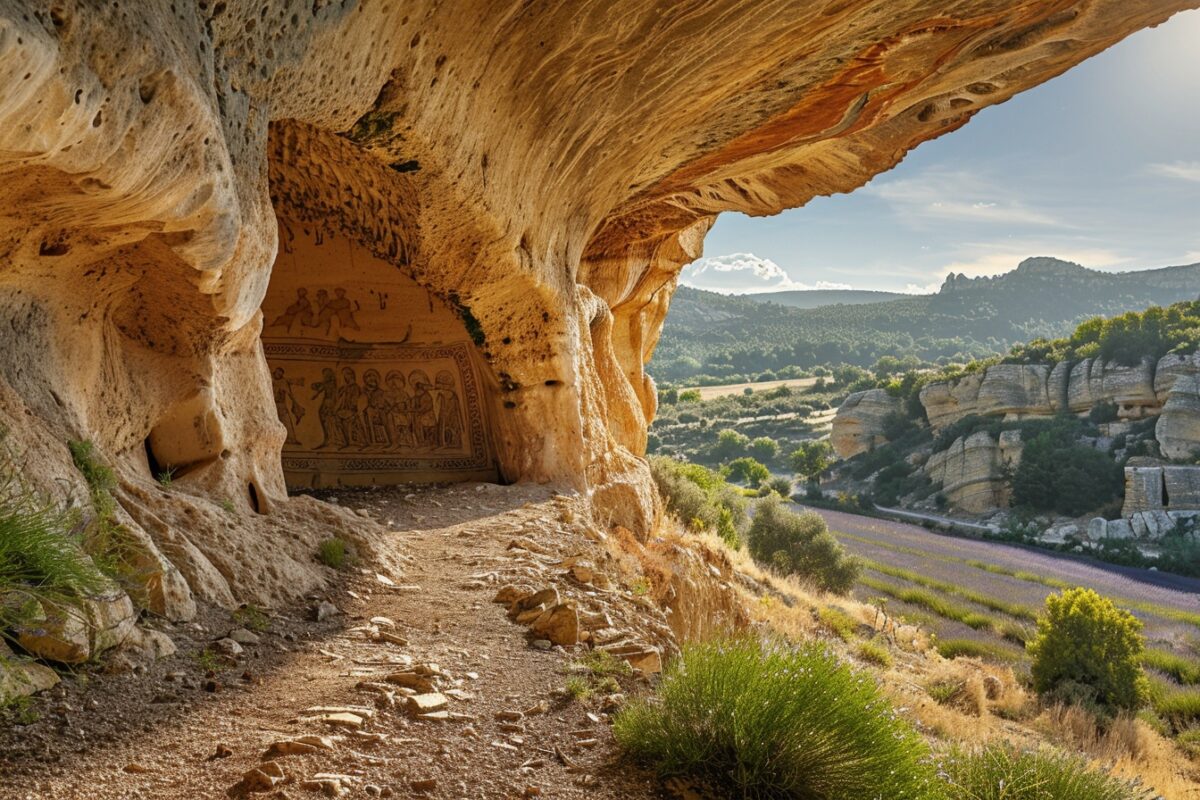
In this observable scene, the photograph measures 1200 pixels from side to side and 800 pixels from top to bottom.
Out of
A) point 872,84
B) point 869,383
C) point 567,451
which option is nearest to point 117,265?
point 567,451

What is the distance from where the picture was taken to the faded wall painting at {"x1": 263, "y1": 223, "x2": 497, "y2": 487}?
9312 millimetres

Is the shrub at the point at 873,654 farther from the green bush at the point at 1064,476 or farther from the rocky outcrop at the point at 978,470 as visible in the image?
the rocky outcrop at the point at 978,470

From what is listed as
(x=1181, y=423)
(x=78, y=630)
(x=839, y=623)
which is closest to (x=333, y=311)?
(x=78, y=630)

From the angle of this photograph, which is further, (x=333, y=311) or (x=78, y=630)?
(x=333, y=311)

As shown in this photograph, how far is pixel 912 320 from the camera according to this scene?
89.2m

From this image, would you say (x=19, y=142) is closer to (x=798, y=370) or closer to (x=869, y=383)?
(x=869, y=383)

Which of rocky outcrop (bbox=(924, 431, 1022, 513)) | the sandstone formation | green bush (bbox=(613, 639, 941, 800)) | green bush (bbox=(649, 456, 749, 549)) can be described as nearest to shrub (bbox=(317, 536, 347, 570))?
the sandstone formation

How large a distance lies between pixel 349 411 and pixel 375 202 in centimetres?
304

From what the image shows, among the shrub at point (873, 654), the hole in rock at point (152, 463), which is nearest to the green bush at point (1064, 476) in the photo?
the shrub at point (873, 654)

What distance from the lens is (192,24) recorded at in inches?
131

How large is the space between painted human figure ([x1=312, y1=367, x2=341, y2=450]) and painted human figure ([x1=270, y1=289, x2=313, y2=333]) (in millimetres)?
571

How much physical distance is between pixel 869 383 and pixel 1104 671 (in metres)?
43.1

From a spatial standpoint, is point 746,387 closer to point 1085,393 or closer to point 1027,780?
point 1085,393

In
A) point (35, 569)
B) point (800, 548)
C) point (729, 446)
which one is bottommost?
point (800, 548)
